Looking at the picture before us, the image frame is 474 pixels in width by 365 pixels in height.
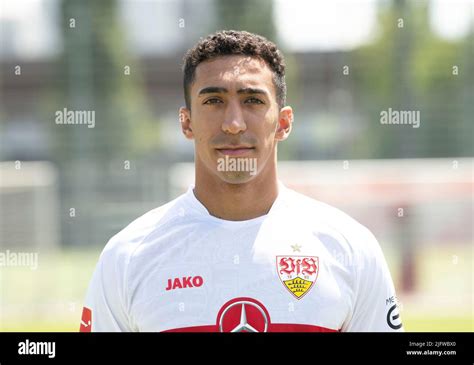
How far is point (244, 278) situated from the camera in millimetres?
2277

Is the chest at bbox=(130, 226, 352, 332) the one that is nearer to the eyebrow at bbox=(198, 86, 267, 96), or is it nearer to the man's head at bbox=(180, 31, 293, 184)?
the man's head at bbox=(180, 31, 293, 184)

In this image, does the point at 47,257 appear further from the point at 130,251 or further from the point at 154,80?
the point at 154,80

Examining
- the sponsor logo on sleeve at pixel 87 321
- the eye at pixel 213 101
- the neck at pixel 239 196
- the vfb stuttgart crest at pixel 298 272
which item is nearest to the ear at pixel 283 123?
the neck at pixel 239 196

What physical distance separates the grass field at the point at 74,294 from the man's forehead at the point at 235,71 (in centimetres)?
593

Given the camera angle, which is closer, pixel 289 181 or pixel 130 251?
pixel 130 251

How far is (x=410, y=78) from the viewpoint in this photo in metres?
10.1

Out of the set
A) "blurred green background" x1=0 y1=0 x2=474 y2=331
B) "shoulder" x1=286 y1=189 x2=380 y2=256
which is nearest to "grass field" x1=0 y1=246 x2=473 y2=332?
"blurred green background" x1=0 y1=0 x2=474 y2=331

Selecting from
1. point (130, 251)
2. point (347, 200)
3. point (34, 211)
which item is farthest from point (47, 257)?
point (130, 251)

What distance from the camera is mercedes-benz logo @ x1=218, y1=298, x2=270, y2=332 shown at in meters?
2.21

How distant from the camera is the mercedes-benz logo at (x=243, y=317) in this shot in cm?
221

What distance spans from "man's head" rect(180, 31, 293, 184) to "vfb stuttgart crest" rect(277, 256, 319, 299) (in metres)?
0.29
